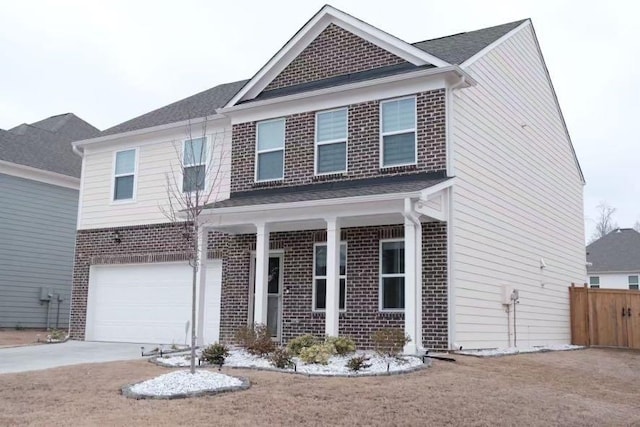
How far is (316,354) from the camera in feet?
34.9

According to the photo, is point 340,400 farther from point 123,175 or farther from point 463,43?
point 123,175

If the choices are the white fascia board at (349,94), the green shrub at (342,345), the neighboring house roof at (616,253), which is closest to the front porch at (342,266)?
the green shrub at (342,345)

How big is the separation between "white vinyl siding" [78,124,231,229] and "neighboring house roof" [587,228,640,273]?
2876 centimetres

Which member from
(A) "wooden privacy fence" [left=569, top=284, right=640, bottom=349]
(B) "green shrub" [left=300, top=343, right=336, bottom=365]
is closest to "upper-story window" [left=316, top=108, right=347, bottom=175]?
(B) "green shrub" [left=300, top=343, right=336, bottom=365]

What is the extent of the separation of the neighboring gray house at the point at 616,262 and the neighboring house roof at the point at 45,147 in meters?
27.8

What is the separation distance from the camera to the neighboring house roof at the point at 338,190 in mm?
12609

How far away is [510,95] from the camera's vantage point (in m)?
17.1

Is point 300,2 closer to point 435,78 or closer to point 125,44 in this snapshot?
point 435,78

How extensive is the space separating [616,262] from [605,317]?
22.3 meters

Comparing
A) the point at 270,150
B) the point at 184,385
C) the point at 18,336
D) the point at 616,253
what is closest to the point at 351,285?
the point at 270,150

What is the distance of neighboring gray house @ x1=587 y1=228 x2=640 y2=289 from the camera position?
38.8 metres

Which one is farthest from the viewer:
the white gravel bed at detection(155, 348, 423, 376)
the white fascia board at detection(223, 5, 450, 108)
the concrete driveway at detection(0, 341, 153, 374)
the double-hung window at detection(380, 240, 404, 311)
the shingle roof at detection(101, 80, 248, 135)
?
the shingle roof at detection(101, 80, 248, 135)

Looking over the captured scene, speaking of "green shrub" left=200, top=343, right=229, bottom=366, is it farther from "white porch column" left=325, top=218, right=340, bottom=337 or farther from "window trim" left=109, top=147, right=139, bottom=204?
"window trim" left=109, top=147, right=139, bottom=204

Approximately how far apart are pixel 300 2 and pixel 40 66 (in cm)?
1554
